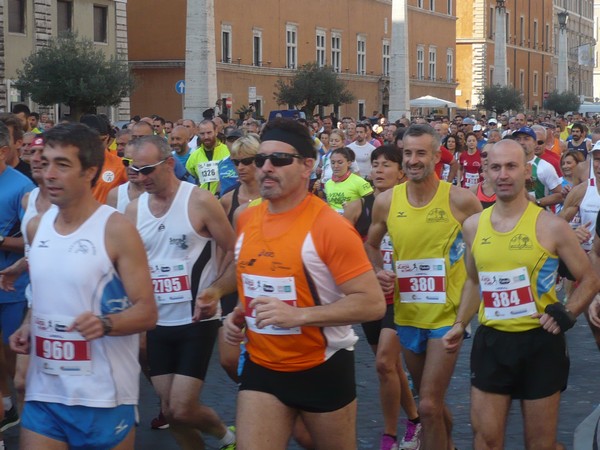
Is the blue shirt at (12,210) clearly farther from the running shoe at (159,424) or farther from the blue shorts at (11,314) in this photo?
the running shoe at (159,424)

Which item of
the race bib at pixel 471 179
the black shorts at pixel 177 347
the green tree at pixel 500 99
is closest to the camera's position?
the black shorts at pixel 177 347

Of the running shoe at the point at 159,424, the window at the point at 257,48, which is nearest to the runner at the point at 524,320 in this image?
the running shoe at the point at 159,424

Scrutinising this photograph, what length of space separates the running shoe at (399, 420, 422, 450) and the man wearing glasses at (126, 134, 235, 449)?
1.15m

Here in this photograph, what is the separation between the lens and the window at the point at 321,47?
58.2 meters

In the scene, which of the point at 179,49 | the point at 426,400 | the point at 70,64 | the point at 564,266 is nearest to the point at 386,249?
the point at 426,400

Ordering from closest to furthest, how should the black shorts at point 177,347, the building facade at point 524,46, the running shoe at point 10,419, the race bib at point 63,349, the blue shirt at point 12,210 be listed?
the race bib at point 63,349 → the black shorts at point 177,347 → the blue shirt at point 12,210 → the running shoe at point 10,419 → the building facade at point 524,46

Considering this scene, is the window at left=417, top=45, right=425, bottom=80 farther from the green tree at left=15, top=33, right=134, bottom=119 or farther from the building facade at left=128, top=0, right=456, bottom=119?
the green tree at left=15, top=33, right=134, bottom=119

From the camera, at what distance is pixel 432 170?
6.75 metres

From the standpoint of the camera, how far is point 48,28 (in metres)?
39.7

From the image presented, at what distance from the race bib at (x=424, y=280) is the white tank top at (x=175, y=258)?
3.55 ft

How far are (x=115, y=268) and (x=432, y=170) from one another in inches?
102

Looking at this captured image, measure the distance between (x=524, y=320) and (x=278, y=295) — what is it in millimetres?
1338

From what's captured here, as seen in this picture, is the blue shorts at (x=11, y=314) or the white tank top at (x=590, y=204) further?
the white tank top at (x=590, y=204)

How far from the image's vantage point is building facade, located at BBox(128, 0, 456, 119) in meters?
48.3
